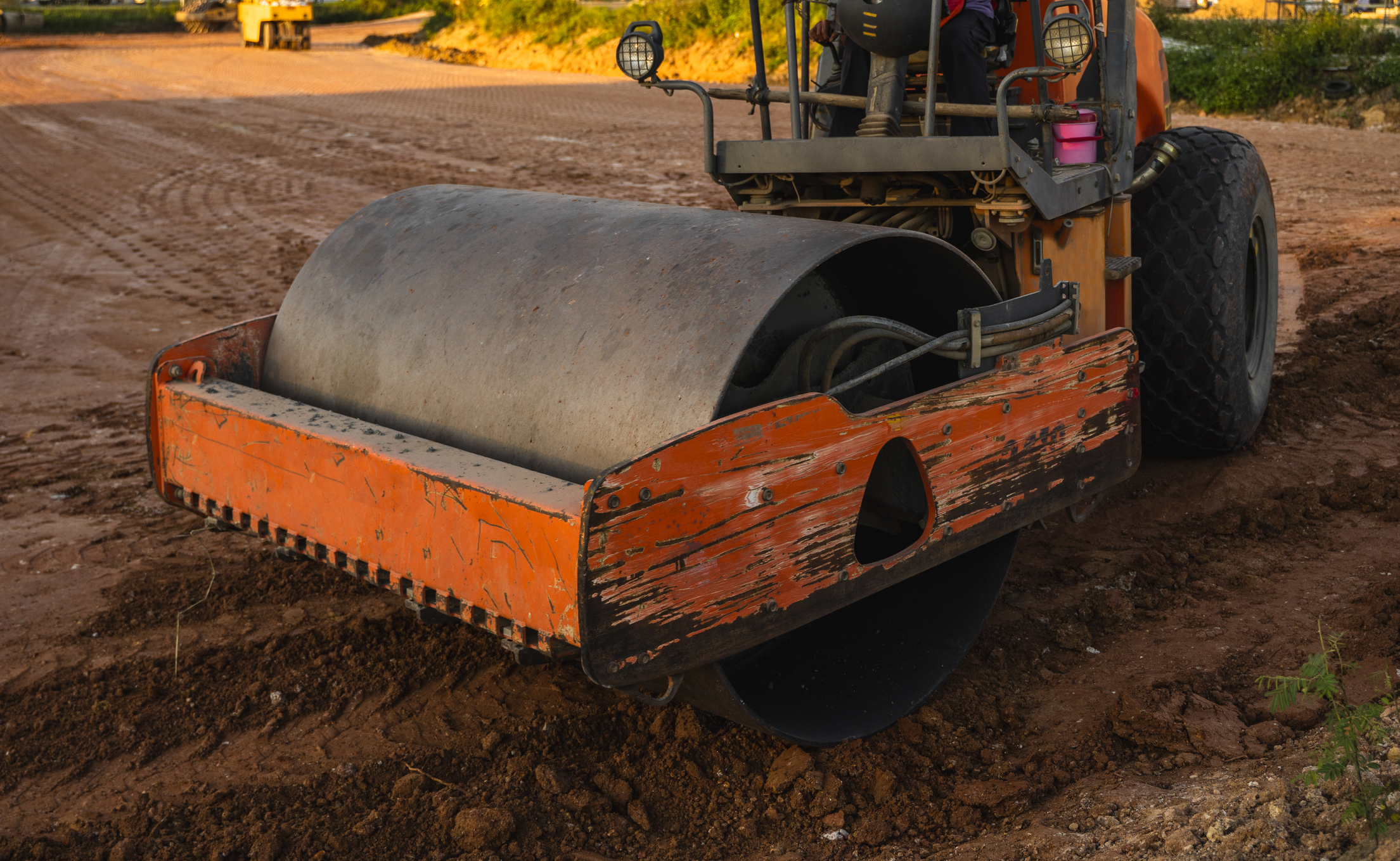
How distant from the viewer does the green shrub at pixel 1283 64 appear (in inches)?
627

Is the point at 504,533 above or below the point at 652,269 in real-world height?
below

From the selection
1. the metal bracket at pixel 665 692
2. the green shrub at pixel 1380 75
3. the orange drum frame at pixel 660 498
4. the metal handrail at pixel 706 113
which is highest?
the green shrub at pixel 1380 75

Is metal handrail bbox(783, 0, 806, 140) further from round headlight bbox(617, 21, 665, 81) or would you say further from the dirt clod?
the dirt clod

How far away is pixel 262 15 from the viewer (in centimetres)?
3138

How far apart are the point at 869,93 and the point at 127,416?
4.38 metres

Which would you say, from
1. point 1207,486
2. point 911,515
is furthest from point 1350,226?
point 911,515

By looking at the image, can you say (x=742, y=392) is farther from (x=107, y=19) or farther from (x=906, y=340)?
(x=107, y=19)

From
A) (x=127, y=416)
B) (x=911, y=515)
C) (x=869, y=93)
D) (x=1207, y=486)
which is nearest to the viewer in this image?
(x=911, y=515)

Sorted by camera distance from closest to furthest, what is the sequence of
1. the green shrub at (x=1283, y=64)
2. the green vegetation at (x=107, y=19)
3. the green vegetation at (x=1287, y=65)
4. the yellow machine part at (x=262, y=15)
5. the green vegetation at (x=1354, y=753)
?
Answer: the green vegetation at (x=1354, y=753) → the green vegetation at (x=1287, y=65) → the green shrub at (x=1283, y=64) → the yellow machine part at (x=262, y=15) → the green vegetation at (x=107, y=19)

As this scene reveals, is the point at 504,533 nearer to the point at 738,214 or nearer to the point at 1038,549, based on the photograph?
the point at 738,214

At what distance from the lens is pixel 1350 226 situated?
9180 millimetres

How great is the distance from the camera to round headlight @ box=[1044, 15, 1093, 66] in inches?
127

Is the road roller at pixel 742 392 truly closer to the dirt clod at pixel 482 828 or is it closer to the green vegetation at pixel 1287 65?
the dirt clod at pixel 482 828

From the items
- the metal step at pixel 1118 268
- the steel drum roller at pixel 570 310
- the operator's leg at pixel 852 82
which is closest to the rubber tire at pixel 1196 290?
the metal step at pixel 1118 268
